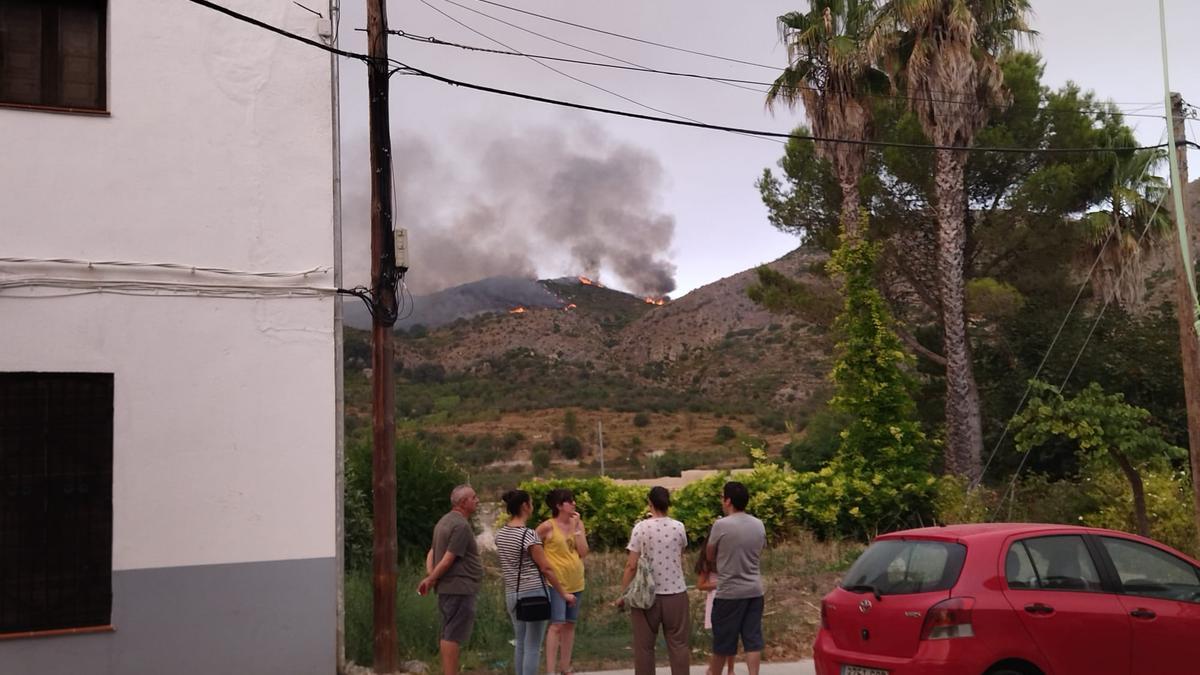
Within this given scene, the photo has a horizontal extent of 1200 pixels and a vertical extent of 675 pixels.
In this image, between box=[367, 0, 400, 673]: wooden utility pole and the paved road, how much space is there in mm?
2057

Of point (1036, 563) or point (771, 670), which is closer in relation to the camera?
point (1036, 563)

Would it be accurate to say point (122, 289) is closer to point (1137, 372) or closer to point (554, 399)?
point (1137, 372)

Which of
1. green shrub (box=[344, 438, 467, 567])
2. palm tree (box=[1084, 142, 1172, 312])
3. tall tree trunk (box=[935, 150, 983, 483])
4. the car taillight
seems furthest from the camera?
palm tree (box=[1084, 142, 1172, 312])

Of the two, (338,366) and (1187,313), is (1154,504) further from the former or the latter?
(338,366)

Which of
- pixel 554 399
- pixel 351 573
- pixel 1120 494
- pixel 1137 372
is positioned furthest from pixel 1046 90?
pixel 554 399

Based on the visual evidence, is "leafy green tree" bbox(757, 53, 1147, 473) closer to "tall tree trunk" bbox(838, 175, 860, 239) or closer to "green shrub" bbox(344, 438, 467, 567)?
"tall tree trunk" bbox(838, 175, 860, 239)

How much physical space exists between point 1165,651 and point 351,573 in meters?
9.15

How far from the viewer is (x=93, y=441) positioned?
9.40 meters

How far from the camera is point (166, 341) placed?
31.3 ft

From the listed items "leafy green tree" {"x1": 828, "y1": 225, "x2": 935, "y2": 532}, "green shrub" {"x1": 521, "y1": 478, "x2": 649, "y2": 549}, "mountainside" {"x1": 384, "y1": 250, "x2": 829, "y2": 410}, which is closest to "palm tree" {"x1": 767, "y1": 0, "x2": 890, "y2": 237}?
"leafy green tree" {"x1": 828, "y1": 225, "x2": 935, "y2": 532}

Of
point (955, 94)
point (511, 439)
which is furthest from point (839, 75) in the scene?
point (511, 439)

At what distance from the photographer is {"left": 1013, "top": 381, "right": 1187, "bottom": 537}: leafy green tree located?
14555 millimetres

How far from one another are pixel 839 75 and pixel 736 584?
1706 centimetres

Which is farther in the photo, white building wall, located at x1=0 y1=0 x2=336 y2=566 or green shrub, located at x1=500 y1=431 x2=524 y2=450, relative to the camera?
green shrub, located at x1=500 y1=431 x2=524 y2=450
